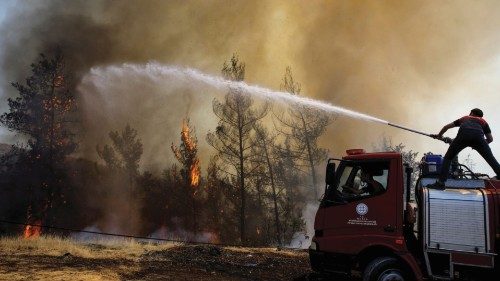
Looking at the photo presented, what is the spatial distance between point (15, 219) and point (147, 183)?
1878 centimetres

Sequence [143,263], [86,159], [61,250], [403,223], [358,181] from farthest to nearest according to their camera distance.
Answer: [86,159] < [61,250] < [143,263] < [358,181] < [403,223]

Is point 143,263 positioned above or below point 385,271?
below

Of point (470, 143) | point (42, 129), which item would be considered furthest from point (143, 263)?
point (42, 129)

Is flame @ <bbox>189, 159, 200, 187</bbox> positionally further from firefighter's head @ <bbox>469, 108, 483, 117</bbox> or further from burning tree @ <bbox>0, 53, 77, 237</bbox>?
firefighter's head @ <bbox>469, 108, 483, 117</bbox>

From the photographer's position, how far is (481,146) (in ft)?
25.7

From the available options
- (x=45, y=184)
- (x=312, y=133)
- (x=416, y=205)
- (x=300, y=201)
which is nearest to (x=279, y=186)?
(x=300, y=201)

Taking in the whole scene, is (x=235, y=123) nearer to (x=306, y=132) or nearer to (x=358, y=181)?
(x=306, y=132)

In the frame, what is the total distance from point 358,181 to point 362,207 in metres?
0.57

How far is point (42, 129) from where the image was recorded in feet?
108

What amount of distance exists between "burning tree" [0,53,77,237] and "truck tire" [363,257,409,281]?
30608 mm

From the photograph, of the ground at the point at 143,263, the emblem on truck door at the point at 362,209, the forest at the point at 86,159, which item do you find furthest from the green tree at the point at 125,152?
the emblem on truck door at the point at 362,209

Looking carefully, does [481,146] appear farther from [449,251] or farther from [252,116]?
[252,116]

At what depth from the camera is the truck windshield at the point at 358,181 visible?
7824 millimetres

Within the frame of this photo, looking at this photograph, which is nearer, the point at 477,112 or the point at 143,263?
the point at 477,112
